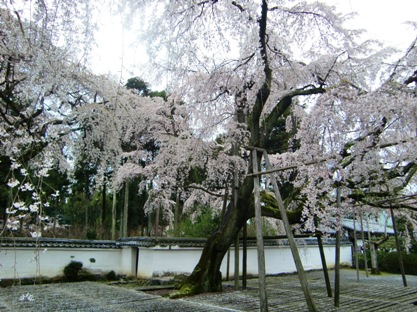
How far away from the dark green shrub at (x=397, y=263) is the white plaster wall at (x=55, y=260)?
35.0 ft

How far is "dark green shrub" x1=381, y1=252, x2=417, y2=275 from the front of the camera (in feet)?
42.5

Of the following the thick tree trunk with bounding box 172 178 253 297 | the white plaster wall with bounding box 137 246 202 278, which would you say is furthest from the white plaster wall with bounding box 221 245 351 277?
the thick tree trunk with bounding box 172 178 253 297

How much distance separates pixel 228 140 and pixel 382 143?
11.4 feet

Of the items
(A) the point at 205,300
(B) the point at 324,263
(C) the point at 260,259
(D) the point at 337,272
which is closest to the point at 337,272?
(D) the point at 337,272

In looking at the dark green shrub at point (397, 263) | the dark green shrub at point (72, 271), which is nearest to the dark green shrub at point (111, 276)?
the dark green shrub at point (72, 271)

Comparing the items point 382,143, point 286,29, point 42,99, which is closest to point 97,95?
point 42,99

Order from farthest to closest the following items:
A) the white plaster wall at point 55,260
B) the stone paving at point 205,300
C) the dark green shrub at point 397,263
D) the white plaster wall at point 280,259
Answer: the dark green shrub at point 397,263
the white plaster wall at point 280,259
the white plaster wall at point 55,260
the stone paving at point 205,300

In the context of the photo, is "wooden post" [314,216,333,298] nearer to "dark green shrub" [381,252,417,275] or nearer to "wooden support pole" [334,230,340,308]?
"wooden support pole" [334,230,340,308]

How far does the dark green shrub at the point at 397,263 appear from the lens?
42.5ft

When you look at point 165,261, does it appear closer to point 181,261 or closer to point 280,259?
point 181,261

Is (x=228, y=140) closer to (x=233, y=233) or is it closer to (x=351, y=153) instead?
(x=233, y=233)

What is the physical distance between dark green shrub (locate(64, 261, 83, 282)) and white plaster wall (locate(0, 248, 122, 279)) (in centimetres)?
14

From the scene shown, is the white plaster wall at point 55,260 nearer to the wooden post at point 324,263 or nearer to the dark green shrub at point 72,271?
the dark green shrub at point 72,271

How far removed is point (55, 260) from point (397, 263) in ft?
42.6
